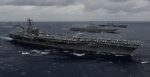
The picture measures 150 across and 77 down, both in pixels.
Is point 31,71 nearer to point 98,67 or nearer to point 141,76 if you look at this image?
point 98,67

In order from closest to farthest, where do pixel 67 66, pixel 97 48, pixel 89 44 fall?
pixel 67 66
pixel 97 48
pixel 89 44

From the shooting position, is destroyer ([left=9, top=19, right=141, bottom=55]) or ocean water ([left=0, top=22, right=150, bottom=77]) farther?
destroyer ([left=9, top=19, right=141, bottom=55])

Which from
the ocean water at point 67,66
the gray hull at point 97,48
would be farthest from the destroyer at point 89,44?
the ocean water at point 67,66

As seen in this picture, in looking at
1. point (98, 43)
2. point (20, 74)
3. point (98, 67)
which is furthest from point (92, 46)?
point (20, 74)

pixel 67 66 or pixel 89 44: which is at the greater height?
pixel 89 44

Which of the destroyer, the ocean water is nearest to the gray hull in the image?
the destroyer

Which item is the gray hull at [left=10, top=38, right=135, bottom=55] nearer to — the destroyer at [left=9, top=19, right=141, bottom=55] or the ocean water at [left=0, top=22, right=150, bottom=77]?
the destroyer at [left=9, top=19, right=141, bottom=55]

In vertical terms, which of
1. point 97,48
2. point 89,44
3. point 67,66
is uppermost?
point 89,44

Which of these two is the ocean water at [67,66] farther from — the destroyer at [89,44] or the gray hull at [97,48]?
the destroyer at [89,44]

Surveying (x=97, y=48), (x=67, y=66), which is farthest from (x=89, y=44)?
(x=67, y=66)

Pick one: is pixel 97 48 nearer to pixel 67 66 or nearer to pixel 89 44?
pixel 89 44

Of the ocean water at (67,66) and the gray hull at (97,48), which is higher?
the gray hull at (97,48)

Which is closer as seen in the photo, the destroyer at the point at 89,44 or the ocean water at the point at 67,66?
the ocean water at the point at 67,66

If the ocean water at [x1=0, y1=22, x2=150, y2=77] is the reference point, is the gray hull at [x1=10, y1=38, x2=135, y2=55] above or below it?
above
